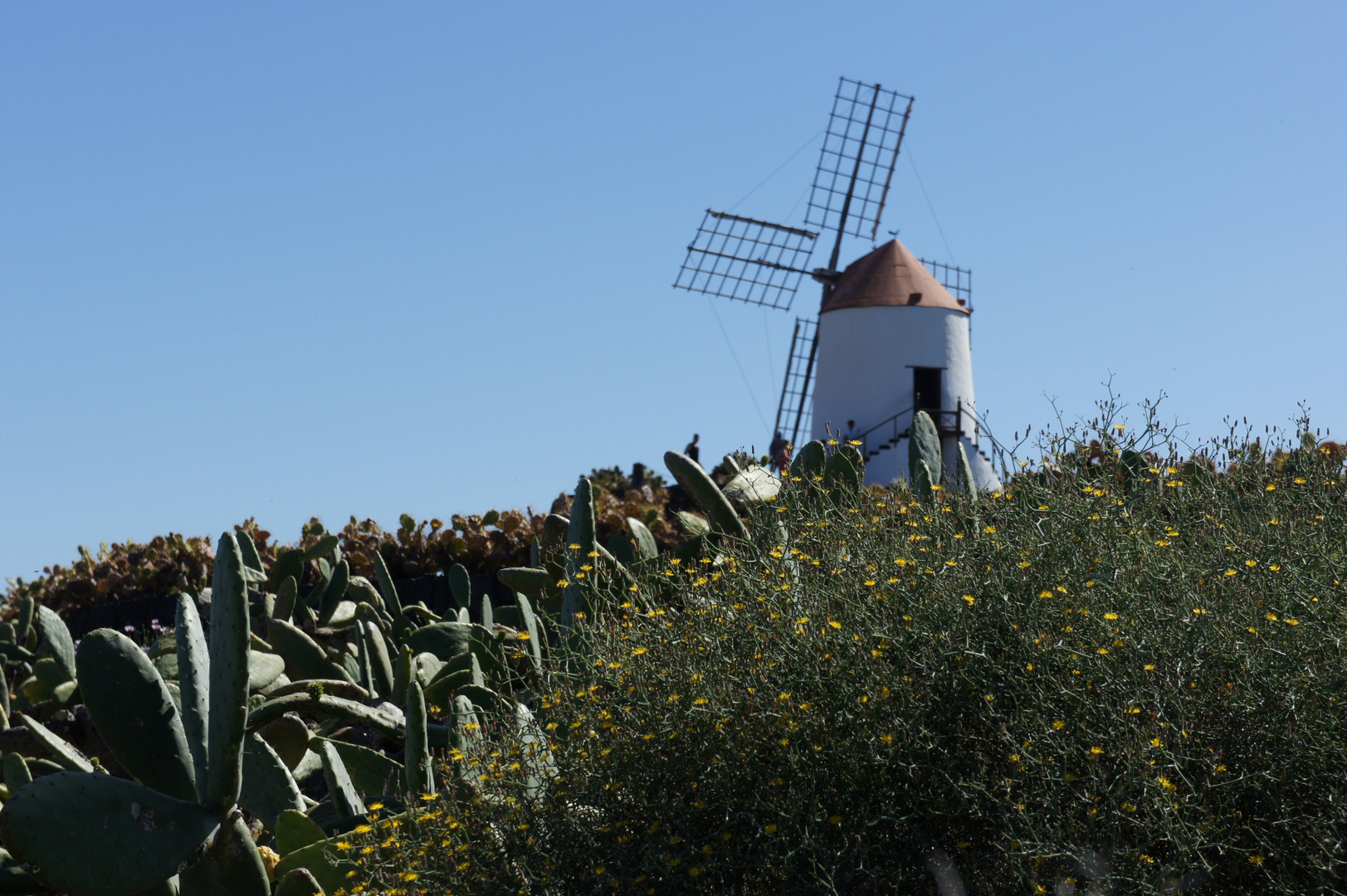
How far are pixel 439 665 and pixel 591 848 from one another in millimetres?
2299

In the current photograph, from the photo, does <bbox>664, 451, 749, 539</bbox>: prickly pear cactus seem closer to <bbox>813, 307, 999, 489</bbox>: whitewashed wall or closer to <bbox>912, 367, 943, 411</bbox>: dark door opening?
<bbox>813, 307, 999, 489</bbox>: whitewashed wall

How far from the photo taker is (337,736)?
5.43 m

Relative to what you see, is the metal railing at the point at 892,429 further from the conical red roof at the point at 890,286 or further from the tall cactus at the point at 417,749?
the tall cactus at the point at 417,749

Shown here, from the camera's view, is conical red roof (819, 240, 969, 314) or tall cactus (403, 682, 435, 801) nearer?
tall cactus (403, 682, 435, 801)

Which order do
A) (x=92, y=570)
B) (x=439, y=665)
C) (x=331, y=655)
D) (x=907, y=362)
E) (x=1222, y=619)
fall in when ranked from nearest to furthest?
(x=1222, y=619), (x=439, y=665), (x=331, y=655), (x=92, y=570), (x=907, y=362)

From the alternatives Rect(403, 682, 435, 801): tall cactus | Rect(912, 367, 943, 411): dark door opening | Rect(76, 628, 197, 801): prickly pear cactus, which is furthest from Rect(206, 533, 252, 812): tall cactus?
Rect(912, 367, 943, 411): dark door opening

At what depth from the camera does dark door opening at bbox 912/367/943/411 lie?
20141 mm

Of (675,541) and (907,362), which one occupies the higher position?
(907,362)

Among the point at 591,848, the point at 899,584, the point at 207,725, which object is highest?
the point at 899,584

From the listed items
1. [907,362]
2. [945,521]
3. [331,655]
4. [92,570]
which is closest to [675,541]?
[331,655]

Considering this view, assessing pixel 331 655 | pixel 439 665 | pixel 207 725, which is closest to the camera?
pixel 207 725

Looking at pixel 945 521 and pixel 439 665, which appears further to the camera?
pixel 439 665

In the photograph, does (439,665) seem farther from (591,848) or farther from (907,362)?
(907,362)

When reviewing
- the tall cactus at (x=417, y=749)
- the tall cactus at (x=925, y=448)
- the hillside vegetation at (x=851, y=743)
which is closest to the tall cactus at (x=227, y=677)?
the hillside vegetation at (x=851, y=743)
